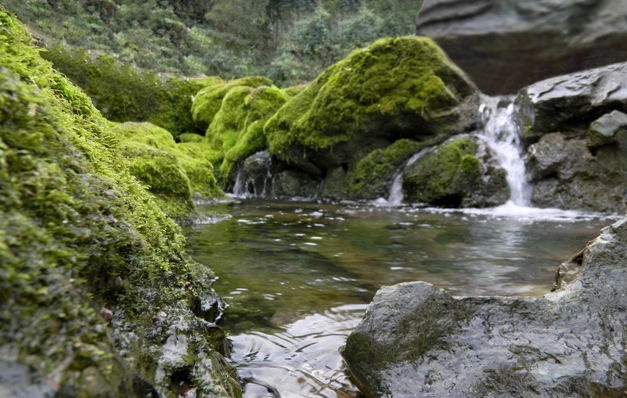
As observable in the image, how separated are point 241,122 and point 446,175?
6.63 metres

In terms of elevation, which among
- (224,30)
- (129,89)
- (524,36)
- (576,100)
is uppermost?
(224,30)

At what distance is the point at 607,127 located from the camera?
8453 mm

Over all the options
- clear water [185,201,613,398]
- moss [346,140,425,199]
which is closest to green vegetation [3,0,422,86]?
moss [346,140,425,199]

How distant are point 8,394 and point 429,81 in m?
10.1

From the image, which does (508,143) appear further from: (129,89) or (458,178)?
(129,89)

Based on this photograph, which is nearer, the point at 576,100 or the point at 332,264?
the point at 332,264

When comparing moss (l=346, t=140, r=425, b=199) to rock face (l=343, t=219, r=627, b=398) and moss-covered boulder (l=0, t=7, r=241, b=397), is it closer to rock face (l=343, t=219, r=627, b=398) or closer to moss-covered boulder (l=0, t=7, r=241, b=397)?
rock face (l=343, t=219, r=627, b=398)

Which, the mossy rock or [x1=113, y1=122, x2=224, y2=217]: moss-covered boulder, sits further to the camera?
the mossy rock

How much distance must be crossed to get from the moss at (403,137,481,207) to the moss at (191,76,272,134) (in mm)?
7406

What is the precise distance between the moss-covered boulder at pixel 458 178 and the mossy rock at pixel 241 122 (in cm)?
468

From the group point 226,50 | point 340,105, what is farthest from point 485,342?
point 226,50

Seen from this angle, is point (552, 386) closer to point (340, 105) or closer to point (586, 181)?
point (586, 181)

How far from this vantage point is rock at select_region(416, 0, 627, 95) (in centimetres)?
1437

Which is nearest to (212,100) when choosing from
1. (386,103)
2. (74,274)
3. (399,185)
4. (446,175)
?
(386,103)
